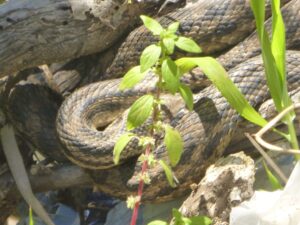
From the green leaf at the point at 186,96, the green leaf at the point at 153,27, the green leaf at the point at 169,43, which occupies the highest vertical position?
the green leaf at the point at 153,27

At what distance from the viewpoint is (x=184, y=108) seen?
5262mm

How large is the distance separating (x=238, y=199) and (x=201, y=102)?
3.58 ft

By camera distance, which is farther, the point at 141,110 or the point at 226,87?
the point at 226,87

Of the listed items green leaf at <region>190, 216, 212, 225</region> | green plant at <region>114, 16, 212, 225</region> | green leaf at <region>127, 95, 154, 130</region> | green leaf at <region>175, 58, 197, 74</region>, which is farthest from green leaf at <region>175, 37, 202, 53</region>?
green leaf at <region>190, 216, 212, 225</region>

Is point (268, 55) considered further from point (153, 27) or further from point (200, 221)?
point (200, 221)

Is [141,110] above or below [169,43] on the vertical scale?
below

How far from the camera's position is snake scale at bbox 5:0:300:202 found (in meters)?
5.03

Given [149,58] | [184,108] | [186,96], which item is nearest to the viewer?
[149,58]

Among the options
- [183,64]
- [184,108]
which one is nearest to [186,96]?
[183,64]

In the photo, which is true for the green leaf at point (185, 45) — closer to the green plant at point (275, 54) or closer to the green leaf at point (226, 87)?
the green leaf at point (226, 87)

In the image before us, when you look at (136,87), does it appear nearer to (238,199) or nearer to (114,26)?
(114,26)

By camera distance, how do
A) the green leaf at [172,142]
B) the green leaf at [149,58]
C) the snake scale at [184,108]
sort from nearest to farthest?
the green leaf at [149,58], the green leaf at [172,142], the snake scale at [184,108]

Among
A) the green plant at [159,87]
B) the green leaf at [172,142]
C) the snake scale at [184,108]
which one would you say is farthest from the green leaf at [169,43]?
the snake scale at [184,108]

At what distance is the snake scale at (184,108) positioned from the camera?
16.5 feet
